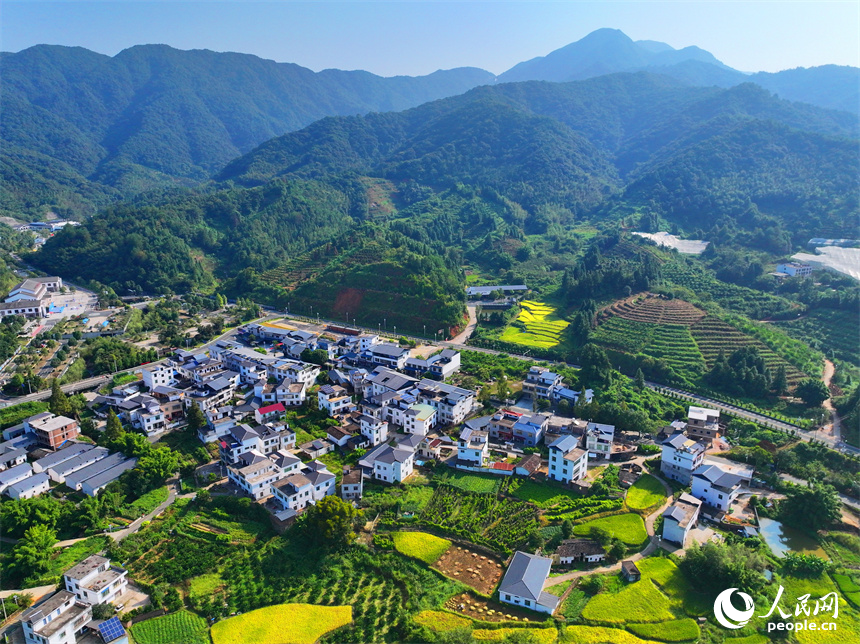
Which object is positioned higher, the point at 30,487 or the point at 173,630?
the point at 30,487

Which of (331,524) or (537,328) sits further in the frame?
(537,328)

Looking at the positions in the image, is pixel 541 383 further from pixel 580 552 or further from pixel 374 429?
pixel 580 552

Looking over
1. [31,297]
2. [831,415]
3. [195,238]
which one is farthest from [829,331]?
[195,238]

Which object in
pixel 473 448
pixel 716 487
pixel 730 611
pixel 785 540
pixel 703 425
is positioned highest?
pixel 473 448

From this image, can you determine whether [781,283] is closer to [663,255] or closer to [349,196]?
[663,255]

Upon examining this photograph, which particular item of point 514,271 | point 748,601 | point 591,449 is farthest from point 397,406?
point 514,271

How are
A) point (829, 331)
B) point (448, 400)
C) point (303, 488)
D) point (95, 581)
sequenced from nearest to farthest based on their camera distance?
point (95, 581) → point (303, 488) → point (448, 400) → point (829, 331)

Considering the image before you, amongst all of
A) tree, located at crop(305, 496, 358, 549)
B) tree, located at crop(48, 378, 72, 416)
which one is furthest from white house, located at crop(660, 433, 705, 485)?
tree, located at crop(48, 378, 72, 416)
